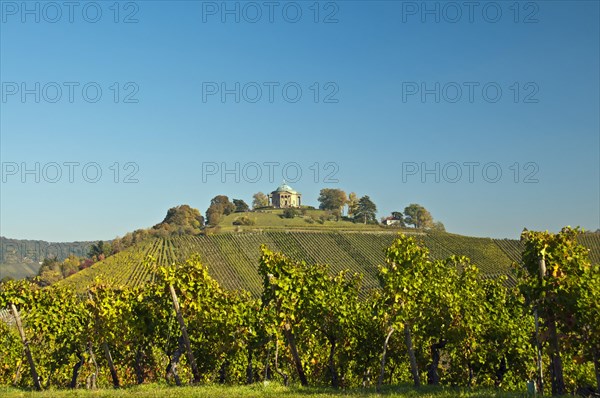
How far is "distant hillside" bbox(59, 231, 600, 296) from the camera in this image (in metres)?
112

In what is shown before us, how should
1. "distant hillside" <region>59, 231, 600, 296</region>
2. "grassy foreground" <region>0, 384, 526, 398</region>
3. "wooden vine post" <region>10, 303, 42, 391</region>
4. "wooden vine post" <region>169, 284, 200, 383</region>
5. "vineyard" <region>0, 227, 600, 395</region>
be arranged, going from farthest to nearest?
"distant hillside" <region>59, 231, 600, 296</region> < "wooden vine post" <region>10, 303, 42, 391</region> < "wooden vine post" <region>169, 284, 200, 383</region> < "vineyard" <region>0, 227, 600, 395</region> < "grassy foreground" <region>0, 384, 526, 398</region>

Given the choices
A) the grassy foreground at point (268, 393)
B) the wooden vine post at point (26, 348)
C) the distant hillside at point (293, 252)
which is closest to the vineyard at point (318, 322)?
the wooden vine post at point (26, 348)

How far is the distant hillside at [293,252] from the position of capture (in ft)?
366

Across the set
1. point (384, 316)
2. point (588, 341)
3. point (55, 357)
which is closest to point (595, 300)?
point (588, 341)

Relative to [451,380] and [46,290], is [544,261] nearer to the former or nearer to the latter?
[451,380]

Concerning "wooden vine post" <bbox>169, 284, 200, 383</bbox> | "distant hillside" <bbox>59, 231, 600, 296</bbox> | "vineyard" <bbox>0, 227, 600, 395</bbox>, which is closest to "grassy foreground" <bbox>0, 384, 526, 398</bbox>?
"vineyard" <bbox>0, 227, 600, 395</bbox>

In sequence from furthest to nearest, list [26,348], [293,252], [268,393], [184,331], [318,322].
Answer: [293,252]
[318,322]
[26,348]
[184,331]
[268,393]

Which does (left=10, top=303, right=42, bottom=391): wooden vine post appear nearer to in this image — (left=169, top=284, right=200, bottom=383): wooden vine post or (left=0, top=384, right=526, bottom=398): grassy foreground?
(left=0, top=384, right=526, bottom=398): grassy foreground

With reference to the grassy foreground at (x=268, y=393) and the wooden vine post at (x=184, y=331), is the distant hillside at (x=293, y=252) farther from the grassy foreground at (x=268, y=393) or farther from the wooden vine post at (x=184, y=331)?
the grassy foreground at (x=268, y=393)

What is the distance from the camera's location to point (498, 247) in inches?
5236

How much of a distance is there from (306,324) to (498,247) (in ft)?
Result: 393

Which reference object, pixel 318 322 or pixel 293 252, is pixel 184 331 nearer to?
pixel 318 322

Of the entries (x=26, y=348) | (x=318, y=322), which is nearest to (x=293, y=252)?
(x=318, y=322)

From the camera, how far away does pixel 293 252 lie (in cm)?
12800
